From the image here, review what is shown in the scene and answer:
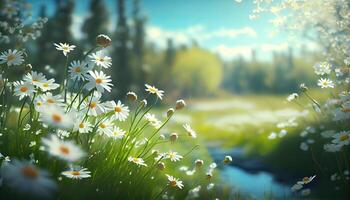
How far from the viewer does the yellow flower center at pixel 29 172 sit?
1779 mm

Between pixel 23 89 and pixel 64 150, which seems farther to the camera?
pixel 23 89

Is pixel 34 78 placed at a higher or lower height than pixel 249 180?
lower

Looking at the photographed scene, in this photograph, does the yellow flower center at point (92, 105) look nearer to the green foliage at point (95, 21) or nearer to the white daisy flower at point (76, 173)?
the white daisy flower at point (76, 173)

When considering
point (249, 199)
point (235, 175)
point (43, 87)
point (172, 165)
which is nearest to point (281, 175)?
point (235, 175)

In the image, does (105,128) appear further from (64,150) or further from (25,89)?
(64,150)

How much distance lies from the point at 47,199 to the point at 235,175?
Result: 232 inches

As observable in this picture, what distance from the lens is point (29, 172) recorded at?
1.80 metres

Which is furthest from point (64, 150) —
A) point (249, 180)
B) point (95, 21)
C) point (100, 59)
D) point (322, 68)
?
point (95, 21)

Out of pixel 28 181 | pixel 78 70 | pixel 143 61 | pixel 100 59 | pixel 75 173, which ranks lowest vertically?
pixel 28 181

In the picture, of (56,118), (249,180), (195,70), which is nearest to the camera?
(56,118)

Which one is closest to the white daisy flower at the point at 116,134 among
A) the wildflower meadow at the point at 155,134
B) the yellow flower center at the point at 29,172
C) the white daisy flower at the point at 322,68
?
the wildflower meadow at the point at 155,134

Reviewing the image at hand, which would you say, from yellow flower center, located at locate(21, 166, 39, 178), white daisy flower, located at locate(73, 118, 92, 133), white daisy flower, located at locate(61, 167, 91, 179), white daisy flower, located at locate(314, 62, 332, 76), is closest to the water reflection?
white daisy flower, located at locate(314, 62, 332, 76)

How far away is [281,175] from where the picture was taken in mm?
8070

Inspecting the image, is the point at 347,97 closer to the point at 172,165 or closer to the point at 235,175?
the point at 172,165
